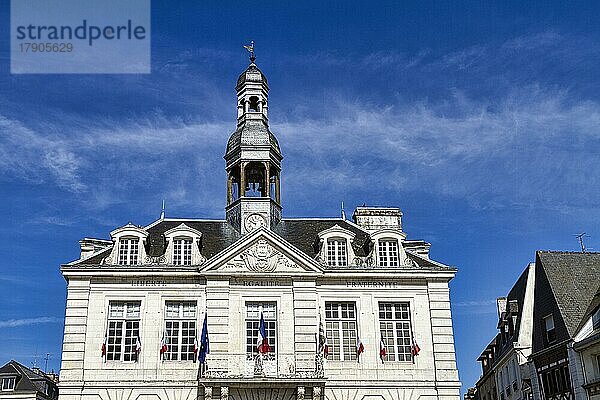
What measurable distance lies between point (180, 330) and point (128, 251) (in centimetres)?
471

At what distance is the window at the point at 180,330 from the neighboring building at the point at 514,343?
1797 cm

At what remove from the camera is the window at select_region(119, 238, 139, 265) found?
32.5 meters

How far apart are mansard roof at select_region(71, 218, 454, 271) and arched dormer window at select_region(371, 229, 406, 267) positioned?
1.49 ft

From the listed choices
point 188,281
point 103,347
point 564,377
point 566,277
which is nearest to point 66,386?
point 103,347

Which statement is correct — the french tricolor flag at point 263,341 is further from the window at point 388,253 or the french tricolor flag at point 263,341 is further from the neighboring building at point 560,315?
the neighboring building at point 560,315

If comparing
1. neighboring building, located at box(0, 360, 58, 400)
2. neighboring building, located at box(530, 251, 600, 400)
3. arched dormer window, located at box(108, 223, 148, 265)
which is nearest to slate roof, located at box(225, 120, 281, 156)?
arched dormer window, located at box(108, 223, 148, 265)

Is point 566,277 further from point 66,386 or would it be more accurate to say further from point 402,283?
point 66,386

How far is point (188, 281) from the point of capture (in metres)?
32.2

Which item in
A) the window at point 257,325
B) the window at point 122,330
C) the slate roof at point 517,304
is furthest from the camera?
the slate roof at point 517,304

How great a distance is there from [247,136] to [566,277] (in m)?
18.5

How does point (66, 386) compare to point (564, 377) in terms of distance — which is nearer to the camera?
point (66, 386)

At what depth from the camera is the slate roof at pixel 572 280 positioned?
3262cm

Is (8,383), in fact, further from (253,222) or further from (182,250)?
(253,222)

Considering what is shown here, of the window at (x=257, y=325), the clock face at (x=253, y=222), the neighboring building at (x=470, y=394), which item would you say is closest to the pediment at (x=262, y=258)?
the window at (x=257, y=325)
